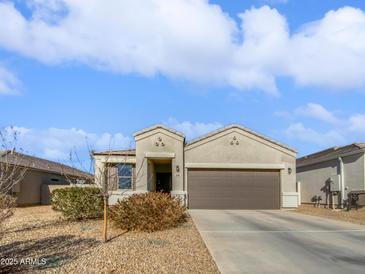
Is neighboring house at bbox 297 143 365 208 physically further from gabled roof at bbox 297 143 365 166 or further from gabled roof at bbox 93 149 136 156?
gabled roof at bbox 93 149 136 156

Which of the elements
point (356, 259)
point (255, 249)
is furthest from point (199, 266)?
point (356, 259)

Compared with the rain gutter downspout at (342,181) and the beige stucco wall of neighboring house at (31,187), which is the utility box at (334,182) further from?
the beige stucco wall of neighboring house at (31,187)

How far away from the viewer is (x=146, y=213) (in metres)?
14.3

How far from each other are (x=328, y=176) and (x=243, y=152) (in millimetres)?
6077

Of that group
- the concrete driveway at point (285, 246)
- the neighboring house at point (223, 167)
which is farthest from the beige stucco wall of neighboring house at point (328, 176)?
the concrete driveway at point (285, 246)

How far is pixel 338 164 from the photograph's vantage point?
27.2m

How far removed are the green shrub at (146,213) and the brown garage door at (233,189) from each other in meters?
11.0

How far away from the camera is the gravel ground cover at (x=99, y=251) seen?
28.9 ft

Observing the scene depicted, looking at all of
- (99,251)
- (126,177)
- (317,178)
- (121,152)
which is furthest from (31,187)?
(99,251)

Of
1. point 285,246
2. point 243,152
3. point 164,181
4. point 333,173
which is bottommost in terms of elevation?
point 285,246

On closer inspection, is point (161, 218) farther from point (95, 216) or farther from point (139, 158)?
point (139, 158)

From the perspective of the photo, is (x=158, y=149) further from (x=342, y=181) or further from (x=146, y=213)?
(x=146, y=213)

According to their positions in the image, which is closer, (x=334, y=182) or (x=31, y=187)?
(x=334, y=182)

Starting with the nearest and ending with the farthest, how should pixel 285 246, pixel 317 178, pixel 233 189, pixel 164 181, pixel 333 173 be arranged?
pixel 285 246, pixel 233 189, pixel 333 173, pixel 317 178, pixel 164 181
